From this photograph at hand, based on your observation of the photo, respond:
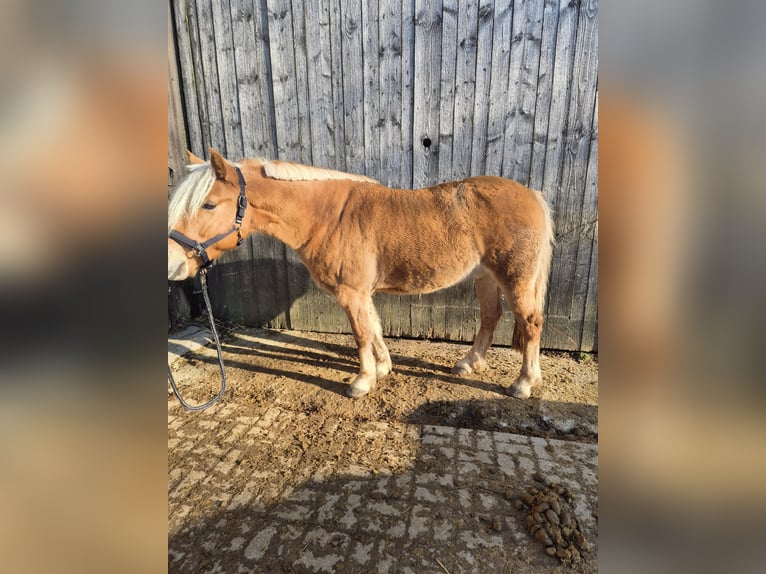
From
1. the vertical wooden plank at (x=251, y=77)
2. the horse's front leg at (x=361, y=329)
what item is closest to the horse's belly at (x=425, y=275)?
the horse's front leg at (x=361, y=329)

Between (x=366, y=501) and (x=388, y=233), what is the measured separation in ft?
6.08

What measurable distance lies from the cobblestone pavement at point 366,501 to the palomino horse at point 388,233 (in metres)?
0.80

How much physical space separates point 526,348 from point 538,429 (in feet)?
2.20

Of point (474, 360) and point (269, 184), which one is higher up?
point (269, 184)

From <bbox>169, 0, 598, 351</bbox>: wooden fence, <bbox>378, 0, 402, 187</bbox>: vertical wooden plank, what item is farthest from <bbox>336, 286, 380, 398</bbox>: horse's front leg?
<bbox>378, 0, 402, 187</bbox>: vertical wooden plank

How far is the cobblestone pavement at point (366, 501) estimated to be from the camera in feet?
5.25

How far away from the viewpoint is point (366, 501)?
1.90 meters

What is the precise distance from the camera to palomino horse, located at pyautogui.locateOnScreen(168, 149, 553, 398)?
108 inches

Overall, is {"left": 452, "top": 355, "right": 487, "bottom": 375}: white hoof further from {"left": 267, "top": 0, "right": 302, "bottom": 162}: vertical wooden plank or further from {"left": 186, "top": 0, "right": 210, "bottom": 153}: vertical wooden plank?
{"left": 186, "top": 0, "right": 210, "bottom": 153}: vertical wooden plank

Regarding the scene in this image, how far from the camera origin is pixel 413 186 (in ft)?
12.2
